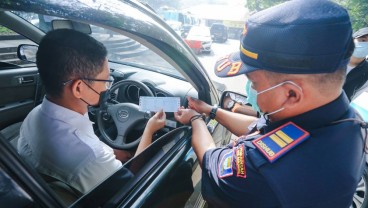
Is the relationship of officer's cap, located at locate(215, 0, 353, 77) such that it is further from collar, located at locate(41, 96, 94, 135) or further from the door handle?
the door handle

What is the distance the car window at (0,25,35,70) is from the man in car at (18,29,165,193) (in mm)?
1828

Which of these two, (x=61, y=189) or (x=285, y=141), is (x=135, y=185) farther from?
(x=285, y=141)

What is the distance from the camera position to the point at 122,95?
7.86 feet

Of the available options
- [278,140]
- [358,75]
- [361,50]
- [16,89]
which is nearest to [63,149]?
[278,140]

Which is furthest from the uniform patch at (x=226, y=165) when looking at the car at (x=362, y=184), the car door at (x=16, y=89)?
the car door at (x=16, y=89)

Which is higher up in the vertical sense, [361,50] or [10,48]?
[10,48]

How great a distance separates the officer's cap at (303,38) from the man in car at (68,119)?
0.88 m

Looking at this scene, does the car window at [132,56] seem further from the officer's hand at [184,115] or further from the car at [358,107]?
the officer's hand at [184,115]

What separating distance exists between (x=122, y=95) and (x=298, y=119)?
5.45 ft

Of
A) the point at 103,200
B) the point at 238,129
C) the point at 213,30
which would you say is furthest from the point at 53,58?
the point at 213,30

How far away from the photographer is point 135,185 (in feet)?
4.13

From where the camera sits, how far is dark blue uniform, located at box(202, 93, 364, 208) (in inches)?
40.4

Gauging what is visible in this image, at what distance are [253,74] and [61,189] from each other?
1.04m

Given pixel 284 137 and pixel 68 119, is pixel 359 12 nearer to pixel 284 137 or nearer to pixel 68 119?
pixel 284 137
